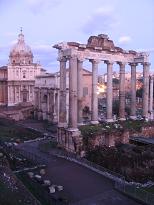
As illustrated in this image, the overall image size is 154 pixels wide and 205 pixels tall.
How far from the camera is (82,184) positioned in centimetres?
1978

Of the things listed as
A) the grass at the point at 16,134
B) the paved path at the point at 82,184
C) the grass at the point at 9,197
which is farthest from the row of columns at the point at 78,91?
the grass at the point at 9,197

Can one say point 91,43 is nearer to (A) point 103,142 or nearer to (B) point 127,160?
(A) point 103,142

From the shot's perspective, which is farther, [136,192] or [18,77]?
[18,77]

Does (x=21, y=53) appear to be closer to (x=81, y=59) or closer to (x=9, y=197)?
(x=81, y=59)

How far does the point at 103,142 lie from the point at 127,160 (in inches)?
173

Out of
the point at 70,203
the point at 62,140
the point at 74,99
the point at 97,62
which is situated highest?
the point at 97,62

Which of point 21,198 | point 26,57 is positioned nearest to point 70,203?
point 21,198

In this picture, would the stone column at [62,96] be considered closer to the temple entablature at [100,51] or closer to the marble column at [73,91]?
the temple entablature at [100,51]

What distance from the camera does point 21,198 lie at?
52.3ft

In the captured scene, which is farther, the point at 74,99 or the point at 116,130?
the point at 116,130

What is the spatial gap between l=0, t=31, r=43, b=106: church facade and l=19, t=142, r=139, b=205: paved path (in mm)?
40528

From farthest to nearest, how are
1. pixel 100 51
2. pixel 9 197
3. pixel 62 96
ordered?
1. pixel 100 51
2. pixel 62 96
3. pixel 9 197

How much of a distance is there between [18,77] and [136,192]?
49.0 meters

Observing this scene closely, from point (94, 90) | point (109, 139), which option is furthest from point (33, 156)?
point (94, 90)
